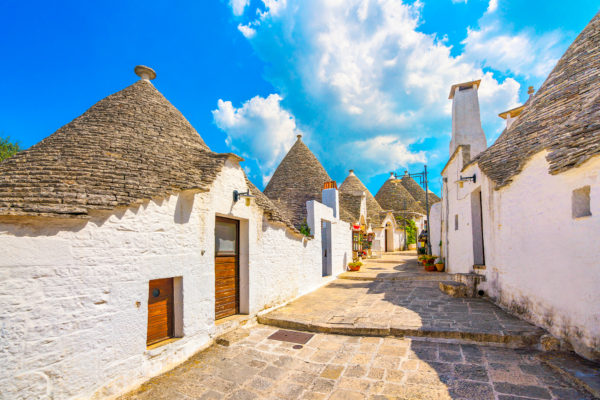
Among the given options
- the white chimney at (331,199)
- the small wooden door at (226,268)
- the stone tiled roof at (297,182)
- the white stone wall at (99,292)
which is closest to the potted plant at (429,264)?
the stone tiled roof at (297,182)

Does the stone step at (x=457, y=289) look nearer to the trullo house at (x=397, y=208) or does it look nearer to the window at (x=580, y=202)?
the window at (x=580, y=202)

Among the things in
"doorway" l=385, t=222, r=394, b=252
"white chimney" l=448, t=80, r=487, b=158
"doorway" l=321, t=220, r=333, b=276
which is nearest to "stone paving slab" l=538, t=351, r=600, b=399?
"white chimney" l=448, t=80, r=487, b=158

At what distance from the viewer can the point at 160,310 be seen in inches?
177

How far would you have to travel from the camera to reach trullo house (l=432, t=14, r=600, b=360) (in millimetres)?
4113

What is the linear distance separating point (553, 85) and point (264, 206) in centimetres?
766

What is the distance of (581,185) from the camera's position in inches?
167

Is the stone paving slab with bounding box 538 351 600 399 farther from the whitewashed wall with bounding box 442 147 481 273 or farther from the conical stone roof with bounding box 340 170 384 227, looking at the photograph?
the conical stone roof with bounding box 340 170 384 227

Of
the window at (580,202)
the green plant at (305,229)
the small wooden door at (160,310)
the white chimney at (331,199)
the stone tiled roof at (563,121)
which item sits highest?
the stone tiled roof at (563,121)

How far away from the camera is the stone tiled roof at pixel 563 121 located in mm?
4512

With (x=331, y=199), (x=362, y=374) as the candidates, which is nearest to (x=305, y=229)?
(x=331, y=199)

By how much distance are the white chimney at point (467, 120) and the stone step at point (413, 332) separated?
→ 301 inches

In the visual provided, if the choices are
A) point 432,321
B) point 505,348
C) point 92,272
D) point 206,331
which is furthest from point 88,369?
point 505,348

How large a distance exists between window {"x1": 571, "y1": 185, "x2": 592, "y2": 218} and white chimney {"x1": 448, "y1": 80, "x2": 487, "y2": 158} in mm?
Result: 6836

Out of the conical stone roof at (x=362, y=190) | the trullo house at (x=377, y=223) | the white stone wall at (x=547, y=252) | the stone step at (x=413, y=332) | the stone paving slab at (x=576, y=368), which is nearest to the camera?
the stone paving slab at (x=576, y=368)
